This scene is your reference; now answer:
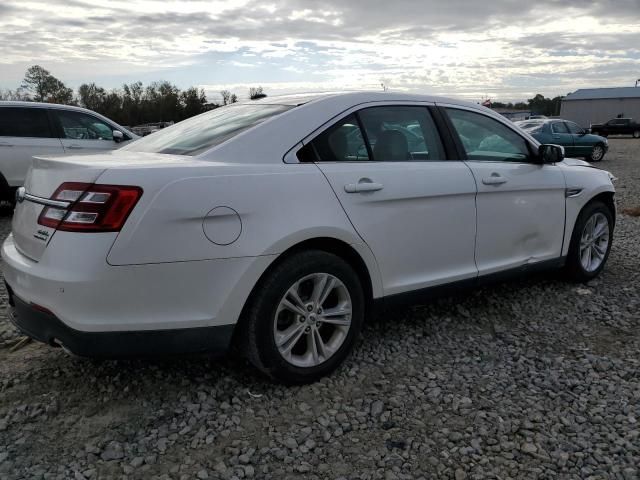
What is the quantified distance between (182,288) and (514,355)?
2.13 m

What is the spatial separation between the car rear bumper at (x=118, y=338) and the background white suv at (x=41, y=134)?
5.70m

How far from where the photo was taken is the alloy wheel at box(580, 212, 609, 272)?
484 cm

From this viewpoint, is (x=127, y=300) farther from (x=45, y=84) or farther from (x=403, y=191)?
(x=45, y=84)

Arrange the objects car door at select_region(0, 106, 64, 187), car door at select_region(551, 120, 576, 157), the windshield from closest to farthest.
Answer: the windshield
car door at select_region(0, 106, 64, 187)
car door at select_region(551, 120, 576, 157)

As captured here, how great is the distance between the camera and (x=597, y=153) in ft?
64.7

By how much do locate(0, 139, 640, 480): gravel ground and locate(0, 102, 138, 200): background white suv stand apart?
16.8 feet

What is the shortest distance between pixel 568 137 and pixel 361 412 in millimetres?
18486

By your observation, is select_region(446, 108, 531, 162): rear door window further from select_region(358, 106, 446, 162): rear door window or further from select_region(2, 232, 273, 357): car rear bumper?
select_region(2, 232, 273, 357): car rear bumper

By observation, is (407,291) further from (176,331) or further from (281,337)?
(176,331)

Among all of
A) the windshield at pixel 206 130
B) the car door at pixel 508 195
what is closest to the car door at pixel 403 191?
the car door at pixel 508 195

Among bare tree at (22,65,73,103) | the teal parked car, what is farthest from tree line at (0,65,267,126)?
the teal parked car

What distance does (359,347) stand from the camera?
3582 mm

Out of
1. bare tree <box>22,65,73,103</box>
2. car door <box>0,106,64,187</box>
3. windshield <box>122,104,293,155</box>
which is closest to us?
windshield <box>122,104,293,155</box>

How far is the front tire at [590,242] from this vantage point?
4699 mm
